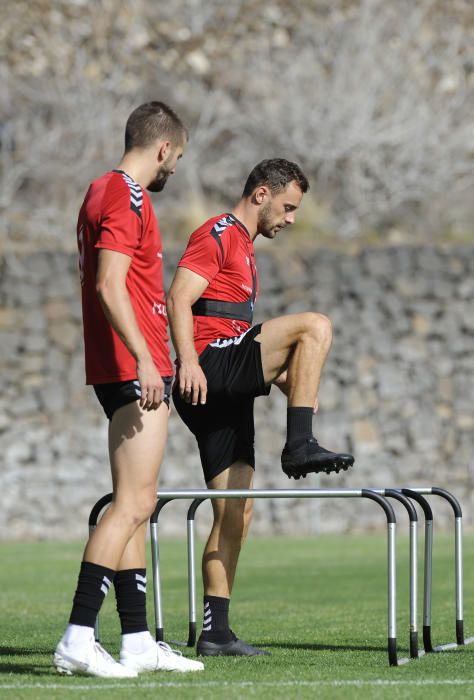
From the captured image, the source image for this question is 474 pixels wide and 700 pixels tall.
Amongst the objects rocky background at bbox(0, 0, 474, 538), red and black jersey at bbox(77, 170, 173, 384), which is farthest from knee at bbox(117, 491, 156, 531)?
rocky background at bbox(0, 0, 474, 538)

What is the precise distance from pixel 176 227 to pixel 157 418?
19.9m

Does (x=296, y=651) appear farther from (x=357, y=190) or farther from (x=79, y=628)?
(x=357, y=190)

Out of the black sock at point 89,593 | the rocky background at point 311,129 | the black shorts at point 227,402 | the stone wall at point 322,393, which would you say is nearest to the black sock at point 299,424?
the black shorts at point 227,402

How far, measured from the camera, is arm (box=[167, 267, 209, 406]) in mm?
5805

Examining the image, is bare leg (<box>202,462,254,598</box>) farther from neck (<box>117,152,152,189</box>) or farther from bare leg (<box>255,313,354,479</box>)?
neck (<box>117,152,152,189</box>)

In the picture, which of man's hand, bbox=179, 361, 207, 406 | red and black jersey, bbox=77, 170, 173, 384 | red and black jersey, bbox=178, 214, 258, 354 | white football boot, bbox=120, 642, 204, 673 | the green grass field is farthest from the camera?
red and black jersey, bbox=178, 214, 258, 354

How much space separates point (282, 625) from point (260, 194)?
245 cm

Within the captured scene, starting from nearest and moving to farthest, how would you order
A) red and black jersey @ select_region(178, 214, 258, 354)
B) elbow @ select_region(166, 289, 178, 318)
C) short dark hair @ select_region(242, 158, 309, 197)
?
elbow @ select_region(166, 289, 178, 318)
red and black jersey @ select_region(178, 214, 258, 354)
short dark hair @ select_region(242, 158, 309, 197)

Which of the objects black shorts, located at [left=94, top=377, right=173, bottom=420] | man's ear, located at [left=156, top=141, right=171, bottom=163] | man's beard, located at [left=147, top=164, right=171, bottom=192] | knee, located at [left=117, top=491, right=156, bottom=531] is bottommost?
knee, located at [left=117, top=491, right=156, bottom=531]

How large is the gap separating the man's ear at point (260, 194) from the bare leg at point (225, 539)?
112cm

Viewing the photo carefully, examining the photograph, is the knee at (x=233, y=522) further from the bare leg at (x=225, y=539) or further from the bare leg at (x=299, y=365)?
the bare leg at (x=299, y=365)

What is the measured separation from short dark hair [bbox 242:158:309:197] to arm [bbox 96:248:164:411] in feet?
4.66

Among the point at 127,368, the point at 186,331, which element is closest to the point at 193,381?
the point at 186,331

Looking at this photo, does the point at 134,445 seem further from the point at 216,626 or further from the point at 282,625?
the point at 282,625
